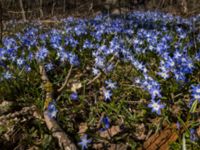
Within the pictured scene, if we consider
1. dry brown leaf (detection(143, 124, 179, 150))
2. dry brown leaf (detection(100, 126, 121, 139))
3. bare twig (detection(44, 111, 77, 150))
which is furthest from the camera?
dry brown leaf (detection(100, 126, 121, 139))

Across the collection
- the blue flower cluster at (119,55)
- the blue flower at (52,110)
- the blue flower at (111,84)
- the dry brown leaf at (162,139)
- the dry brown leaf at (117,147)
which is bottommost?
the dry brown leaf at (117,147)

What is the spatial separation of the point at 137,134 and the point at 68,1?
19.0m

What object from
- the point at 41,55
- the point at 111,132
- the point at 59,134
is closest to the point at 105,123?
the point at 111,132

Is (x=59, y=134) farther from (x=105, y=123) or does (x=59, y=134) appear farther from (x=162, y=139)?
(x=162, y=139)

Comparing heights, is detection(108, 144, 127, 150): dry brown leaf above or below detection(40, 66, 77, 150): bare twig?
below

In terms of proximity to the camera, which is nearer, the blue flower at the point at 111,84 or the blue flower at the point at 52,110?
the blue flower at the point at 52,110

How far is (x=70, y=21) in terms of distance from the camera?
884 cm

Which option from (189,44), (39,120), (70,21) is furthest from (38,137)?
(70,21)

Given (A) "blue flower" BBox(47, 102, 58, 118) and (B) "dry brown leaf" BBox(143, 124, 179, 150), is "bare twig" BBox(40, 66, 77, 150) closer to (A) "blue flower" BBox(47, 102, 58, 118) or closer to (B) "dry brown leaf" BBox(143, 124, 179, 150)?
(A) "blue flower" BBox(47, 102, 58, 118)

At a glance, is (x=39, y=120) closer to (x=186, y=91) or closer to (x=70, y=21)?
(x=186, y=91)

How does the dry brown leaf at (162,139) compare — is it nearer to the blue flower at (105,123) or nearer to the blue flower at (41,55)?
the blue flower at (105,123)

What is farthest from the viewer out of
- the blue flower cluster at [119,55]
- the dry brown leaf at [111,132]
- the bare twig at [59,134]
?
the blue flower cluster at [119,55]

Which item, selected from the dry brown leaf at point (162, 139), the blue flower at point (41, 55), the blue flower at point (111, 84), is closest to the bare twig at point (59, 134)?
the dry brown leaf at point (162, 139)

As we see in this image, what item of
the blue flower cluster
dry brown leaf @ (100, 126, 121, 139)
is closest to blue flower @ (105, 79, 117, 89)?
the blue flower cluster
